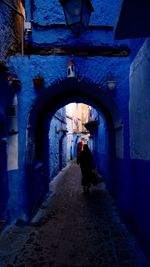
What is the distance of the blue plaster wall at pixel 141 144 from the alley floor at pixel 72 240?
362 mm

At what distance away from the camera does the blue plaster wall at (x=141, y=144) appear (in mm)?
4219

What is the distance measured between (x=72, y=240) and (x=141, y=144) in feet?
6.36

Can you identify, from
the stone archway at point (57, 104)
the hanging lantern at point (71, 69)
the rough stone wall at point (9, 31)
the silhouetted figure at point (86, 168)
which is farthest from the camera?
the silhouetted figure at point (86, 168)

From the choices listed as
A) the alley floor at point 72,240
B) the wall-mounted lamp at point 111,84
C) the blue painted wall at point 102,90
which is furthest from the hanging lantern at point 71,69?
the alley floor at point 72,240

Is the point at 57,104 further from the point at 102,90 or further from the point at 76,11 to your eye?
the point at 76,11

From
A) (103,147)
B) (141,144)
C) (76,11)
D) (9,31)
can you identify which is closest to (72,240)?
(141,144)

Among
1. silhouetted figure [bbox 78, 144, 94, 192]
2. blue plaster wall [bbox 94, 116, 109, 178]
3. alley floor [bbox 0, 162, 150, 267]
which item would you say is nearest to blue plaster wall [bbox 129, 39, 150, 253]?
alley floor [bbox 0, 162, 150, 267]

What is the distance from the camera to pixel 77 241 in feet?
16.3

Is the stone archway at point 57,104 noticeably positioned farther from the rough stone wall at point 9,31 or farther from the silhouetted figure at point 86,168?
the silhouetted figure at point 86,168

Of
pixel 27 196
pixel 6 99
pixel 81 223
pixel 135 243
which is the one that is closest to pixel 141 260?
pixel 135 243

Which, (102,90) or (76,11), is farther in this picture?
(102,90)

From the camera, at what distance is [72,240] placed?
16.5 ft

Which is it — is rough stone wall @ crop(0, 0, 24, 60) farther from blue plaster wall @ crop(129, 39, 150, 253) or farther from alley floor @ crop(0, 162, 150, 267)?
alley floor @ crop(0, 162, 150, 267)

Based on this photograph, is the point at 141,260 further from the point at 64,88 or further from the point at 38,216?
the point at 64,88
